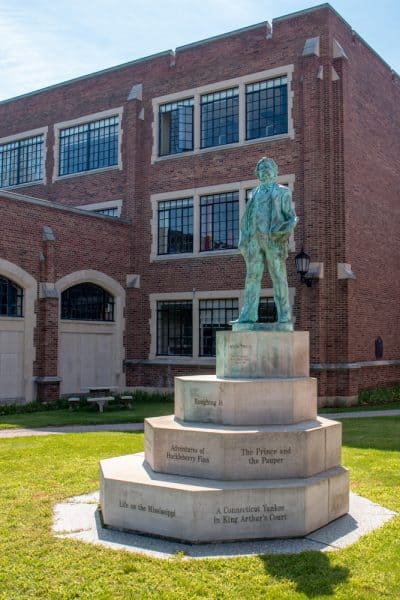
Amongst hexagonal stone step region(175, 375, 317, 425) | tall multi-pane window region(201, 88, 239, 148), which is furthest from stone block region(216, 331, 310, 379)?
tall multi-pane window region(201, 88, 239, 148)

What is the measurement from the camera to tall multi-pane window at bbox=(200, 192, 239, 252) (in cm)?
2136

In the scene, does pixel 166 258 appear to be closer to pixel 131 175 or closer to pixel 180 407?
pixel 131 175

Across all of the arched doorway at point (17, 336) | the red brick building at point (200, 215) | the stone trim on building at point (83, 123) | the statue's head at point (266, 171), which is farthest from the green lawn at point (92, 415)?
the stone trim on building at point (83, 123)

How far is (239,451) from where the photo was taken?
6.81 metres

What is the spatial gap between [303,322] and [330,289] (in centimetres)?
129

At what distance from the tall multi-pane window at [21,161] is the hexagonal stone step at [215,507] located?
72.2 feet

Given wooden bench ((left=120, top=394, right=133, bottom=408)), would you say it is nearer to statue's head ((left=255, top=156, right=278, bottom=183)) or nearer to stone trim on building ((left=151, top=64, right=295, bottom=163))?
stone trim on building ((left=151, top=64, right=295, bottom=163))

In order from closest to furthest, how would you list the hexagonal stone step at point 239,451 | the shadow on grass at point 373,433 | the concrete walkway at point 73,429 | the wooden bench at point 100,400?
the hexagonal stone step at point 239,451
the shadow on grass at point 373,433
the concrete walkway at point 73,429
the wooden bench at point 100,400

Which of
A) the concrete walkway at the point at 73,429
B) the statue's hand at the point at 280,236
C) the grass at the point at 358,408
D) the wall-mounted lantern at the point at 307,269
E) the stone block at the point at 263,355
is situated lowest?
the concrete walkway at the point at 73,429

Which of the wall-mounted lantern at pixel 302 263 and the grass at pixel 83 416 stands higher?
the wall-mounted lantern at pixel 302 263

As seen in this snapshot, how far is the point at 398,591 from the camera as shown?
501 cm

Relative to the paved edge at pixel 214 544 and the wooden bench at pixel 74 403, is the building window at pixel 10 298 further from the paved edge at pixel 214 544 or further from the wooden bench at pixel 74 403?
the paved edge at pixel 214 544

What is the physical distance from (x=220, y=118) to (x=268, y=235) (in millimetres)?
14625

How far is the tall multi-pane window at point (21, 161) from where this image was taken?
88.1 feet
